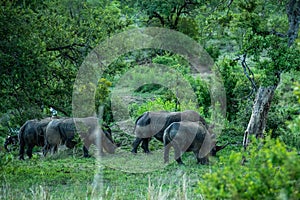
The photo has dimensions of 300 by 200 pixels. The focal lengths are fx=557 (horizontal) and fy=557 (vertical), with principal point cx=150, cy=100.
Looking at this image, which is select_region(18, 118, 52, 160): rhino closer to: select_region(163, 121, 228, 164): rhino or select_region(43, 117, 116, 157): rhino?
select_region(43, 117, 116, 157): rhino

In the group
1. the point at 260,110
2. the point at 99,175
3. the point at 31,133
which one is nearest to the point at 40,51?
the point at 99,175

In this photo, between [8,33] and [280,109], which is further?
[280,109]

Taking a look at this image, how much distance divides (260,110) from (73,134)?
21.4ft

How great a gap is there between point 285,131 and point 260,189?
15130mm

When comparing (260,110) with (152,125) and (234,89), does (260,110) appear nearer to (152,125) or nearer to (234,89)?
(152,125)

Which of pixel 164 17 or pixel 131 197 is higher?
pixel 164 17

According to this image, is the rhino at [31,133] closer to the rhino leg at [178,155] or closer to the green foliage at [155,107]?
the green foliage at [155,107]

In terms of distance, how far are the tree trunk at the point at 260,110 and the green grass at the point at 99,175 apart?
142 centimetres

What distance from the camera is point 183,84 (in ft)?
82.8

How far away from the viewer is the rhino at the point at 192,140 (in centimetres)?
1645

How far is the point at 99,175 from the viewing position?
43.3ft

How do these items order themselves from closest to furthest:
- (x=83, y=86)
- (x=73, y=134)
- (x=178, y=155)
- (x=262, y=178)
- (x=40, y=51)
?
(x=262, y=178)
(x=40, y=51)
(x=83, y=86)
(x=178, y=155)
(x=73, y=134)

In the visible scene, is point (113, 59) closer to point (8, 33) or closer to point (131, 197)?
point (8, 33)

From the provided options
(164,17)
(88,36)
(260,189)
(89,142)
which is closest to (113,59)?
(88,36)
